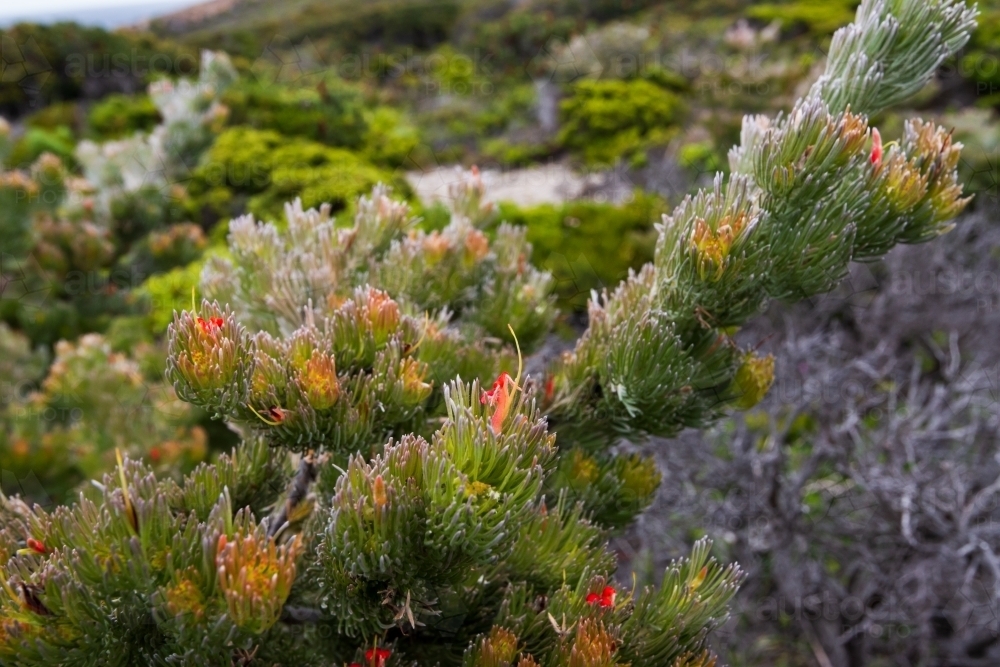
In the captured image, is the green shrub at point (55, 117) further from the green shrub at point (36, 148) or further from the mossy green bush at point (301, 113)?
the mossy green bush at point (301, 113)

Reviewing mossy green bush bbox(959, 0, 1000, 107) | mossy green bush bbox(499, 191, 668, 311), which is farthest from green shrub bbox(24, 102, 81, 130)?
mossy green bush bbox(959, 0, 1000, 107)

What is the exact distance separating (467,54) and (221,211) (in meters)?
13.5

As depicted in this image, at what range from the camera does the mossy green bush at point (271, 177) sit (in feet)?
22.1

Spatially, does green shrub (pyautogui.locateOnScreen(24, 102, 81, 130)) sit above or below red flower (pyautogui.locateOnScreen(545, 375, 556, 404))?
above

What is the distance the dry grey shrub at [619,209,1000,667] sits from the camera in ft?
11.1

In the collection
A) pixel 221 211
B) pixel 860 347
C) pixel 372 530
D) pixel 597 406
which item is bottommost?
pixel 860 347

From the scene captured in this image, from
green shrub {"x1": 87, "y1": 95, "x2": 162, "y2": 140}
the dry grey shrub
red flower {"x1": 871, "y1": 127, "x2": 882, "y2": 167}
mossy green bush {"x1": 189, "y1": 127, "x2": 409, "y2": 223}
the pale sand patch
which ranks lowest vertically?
the dry grey shrub

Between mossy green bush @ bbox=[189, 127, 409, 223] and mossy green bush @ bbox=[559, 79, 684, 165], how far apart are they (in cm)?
442

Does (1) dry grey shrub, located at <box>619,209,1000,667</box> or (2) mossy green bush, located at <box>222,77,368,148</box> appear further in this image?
(2) mossy green bush, located at <box>222,77,368,148</box>

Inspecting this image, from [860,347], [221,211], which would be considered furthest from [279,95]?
[860,347]

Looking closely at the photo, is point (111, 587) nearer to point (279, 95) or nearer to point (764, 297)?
point (764, 297)

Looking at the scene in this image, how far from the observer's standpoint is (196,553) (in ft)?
3.97

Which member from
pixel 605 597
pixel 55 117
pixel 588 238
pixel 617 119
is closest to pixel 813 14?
pixel 617 119

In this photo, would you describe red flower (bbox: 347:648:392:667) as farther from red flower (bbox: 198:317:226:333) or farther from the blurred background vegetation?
the blurred background vegetation
